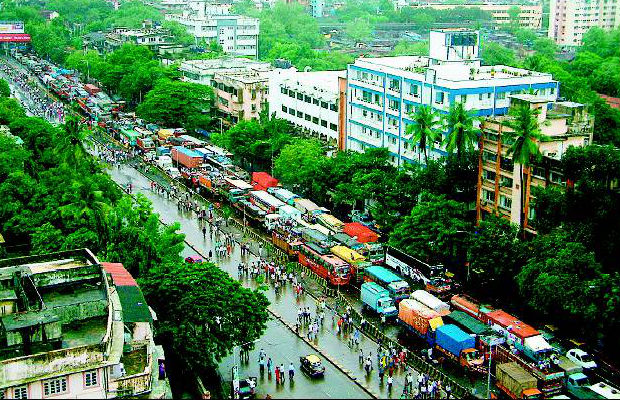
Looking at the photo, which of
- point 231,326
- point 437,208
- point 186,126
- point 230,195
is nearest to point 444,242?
point 437,208

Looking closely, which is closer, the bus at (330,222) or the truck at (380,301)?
the truck at (380,301)

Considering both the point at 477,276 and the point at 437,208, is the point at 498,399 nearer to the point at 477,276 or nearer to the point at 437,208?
the point at 477,276

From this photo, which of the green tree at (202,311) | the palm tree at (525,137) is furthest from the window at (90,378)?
the palm tree at (525,137)

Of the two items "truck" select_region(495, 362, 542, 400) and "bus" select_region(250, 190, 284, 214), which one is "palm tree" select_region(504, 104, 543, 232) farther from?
"bus" select_region(250, 190, 284, 214)

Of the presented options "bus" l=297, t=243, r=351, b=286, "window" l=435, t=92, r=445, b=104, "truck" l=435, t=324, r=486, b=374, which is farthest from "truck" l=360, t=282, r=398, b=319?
"window" l=435, t=92, r=445, b=104

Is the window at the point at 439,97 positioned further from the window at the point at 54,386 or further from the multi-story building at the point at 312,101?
the window at the point at 54,386

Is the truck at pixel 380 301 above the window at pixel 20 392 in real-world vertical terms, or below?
below
